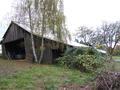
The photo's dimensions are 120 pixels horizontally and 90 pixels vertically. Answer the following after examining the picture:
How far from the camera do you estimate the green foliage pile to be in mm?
15893

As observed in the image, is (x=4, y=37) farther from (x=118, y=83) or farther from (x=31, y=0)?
(x=118, y=83)

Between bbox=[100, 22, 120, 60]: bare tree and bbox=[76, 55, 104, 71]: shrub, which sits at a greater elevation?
bbox=[100, 22, 120, 60]: bare tree

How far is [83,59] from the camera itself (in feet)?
53.8

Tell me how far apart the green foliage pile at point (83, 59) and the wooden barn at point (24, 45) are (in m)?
2.75

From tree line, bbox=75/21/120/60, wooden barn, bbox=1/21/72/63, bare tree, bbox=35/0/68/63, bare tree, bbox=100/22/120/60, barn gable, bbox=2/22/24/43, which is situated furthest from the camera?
bare tree, bbox=100/22/120/60

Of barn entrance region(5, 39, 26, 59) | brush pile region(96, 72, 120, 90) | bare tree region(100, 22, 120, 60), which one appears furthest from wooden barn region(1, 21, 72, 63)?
bare tree region(100, 22, 120, 60)

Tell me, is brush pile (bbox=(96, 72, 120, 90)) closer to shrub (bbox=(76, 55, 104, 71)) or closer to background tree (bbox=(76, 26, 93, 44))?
shrub (bbox=(76, 55, 104, 71))

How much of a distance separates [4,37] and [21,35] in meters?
4.33

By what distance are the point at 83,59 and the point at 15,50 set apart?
50.3 feet

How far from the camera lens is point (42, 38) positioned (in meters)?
20.8

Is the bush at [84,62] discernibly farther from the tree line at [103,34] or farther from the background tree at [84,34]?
the background tree at [84,34]

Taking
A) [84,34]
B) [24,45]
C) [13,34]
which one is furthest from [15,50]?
[84,34]

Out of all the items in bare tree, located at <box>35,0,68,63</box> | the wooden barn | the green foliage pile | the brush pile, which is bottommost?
the brush pile

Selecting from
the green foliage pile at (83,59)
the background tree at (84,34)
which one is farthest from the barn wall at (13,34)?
the background tree at (84,34)
